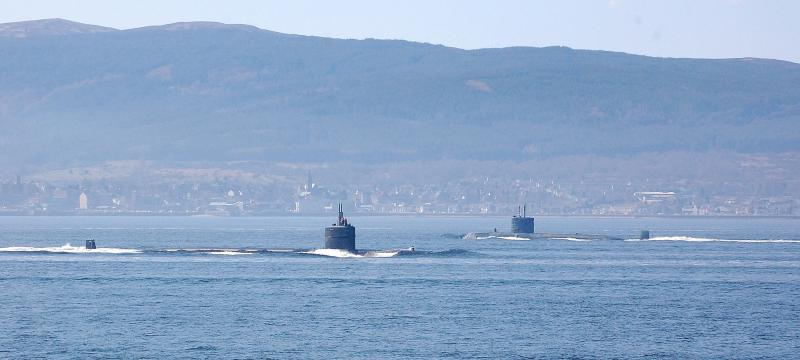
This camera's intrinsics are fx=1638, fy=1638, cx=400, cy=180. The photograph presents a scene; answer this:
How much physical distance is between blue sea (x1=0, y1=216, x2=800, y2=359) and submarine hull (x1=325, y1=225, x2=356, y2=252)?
1.83 metres

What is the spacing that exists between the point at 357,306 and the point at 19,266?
40.4m

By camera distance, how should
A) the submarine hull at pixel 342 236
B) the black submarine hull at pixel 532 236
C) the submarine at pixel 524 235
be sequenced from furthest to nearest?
the submarine at pixel 524 235 → the black submarine hull at pixel 532 236 → the submarine hull at pixel 342 236

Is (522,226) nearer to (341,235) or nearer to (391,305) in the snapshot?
(341,235)

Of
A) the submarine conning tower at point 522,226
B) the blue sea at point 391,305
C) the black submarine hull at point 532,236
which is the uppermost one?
the submarine conning tower at point 522,226

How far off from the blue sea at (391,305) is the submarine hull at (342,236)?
1826 mm

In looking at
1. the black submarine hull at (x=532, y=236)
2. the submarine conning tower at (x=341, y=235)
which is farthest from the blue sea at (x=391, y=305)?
the black submarine hull at (x=532, y=236)

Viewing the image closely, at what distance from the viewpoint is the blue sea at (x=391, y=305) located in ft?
209

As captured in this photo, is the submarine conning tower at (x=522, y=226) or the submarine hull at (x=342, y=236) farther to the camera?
the submarine conning tower at (x=522, y=226)

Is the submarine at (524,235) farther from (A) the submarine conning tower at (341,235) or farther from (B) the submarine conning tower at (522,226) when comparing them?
(A) the submarine conning tower at (341,235)

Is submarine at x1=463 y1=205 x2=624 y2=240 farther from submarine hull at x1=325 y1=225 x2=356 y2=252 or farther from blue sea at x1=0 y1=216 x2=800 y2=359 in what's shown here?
submarine hull at x1=325 y1=225 x2=356 y2=252

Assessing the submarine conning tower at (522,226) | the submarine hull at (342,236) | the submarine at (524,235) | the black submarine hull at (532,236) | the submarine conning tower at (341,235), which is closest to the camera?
the submarine conning tower at (341,235)

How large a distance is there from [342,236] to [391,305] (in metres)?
42.6

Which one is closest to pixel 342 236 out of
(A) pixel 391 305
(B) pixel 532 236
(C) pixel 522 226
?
(A) pixel 391 305

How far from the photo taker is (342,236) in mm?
123750
